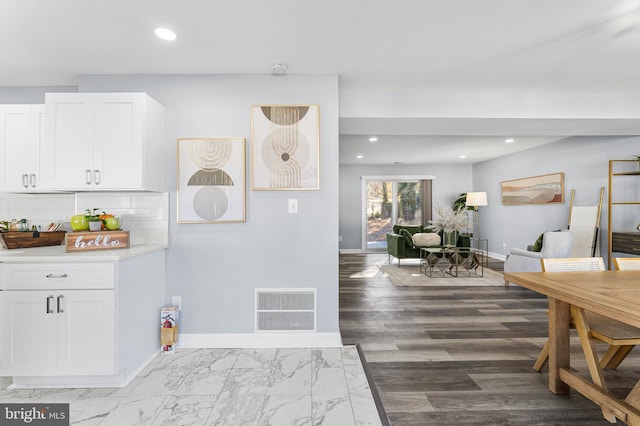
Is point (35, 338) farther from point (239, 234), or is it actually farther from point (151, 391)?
point (239, 234)

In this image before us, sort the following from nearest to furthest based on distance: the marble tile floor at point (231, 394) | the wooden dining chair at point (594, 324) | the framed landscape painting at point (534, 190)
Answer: the marble tile floor at point (231, 394) → the wooden dining chair at point (594, 324) → the framed landscape painting at point (534, 190)

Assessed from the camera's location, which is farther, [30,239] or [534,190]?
[534,190]

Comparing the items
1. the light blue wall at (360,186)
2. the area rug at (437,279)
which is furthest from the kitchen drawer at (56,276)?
the light blue wall at (360,186)

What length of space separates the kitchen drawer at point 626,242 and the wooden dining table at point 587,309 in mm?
2906

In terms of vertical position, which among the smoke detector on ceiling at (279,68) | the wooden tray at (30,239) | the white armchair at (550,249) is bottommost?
the white armchair at (550,249)

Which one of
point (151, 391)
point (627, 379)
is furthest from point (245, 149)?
point (627, 379)

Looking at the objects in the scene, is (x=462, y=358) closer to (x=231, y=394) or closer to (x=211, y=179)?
(x=231, y=394)

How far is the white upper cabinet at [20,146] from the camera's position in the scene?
262 cm

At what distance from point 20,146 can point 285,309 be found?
2.60m

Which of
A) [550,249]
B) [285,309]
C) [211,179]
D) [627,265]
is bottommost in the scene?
[285,309]

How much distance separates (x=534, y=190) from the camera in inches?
255

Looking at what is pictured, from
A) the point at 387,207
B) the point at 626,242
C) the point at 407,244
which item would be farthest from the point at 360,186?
the point at 626,242

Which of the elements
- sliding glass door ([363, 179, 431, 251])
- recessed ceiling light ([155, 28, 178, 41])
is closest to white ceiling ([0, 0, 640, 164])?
recessed ceiling light ([155, 28, 178, 41])

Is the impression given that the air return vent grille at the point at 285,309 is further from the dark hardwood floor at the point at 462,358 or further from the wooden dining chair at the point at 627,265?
the wooden dining chair at the point at 627,265
